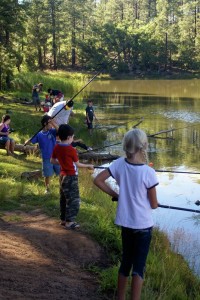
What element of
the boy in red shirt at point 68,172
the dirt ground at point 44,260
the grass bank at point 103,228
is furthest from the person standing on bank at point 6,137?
the boy in red shirt at point 68,172

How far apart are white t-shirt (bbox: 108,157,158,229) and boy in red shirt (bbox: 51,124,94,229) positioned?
1.90 m

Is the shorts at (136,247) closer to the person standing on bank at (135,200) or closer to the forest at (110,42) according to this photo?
the person standing on bank at (135,200)

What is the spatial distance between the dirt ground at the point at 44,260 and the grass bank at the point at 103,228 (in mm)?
191

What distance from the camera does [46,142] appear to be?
7559 millimetres

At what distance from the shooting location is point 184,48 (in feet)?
195

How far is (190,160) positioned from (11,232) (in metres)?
8.64

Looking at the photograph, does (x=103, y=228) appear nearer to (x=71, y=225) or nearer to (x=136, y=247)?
(x=71, y=225)

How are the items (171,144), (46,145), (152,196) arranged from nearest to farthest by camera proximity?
(152,196) < (46,145) < (171,144)

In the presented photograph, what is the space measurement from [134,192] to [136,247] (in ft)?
1.51

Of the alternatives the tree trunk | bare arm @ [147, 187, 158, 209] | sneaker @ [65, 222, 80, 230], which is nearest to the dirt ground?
sneaker @ [65, 222, 80, 230]

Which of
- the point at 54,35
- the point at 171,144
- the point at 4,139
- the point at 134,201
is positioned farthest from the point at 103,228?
the point at 54,35

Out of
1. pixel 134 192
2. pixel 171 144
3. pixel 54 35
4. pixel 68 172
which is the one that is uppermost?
pixel 54 35

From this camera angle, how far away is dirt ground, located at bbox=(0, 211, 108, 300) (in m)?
4.16

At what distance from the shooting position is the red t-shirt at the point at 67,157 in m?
5.69
